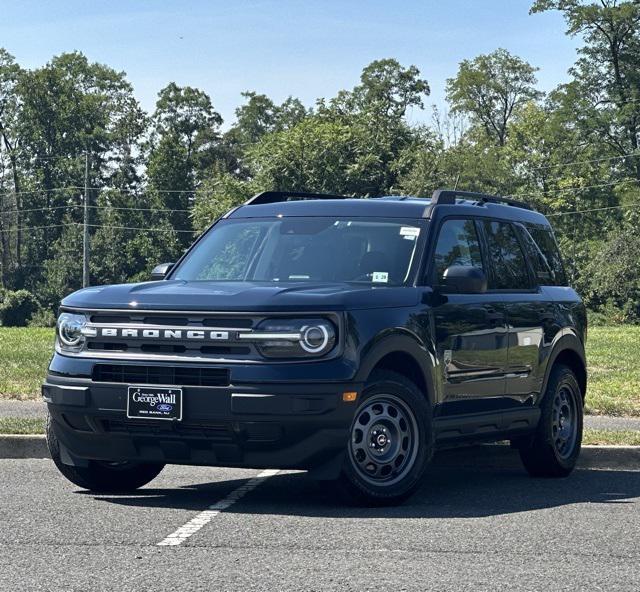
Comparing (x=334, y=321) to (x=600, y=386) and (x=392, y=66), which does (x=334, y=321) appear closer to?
(x=600, y=386)

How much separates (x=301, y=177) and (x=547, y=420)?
234ft

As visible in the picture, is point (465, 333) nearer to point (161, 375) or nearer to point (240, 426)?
point (240, 426)

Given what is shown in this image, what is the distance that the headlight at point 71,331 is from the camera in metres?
8.98

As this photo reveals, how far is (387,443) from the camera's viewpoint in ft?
28.8

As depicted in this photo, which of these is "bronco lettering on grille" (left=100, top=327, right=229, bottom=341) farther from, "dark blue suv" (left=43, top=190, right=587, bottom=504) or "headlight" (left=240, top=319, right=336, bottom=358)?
"headlight" (left=240, top=319, right=336, bottom=358)

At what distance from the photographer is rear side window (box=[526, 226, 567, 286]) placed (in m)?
11.2

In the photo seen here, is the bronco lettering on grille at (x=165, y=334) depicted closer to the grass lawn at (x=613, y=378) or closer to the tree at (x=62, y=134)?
the grass lawn at (x=613, y=378)

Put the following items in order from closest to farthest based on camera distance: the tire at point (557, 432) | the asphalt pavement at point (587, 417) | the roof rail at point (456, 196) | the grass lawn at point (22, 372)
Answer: the roof rail at point (456, 196) < the tire at point (557, 432) < the asphalt pavement at point (587, 417) < the grass lawn at point (22, 372)

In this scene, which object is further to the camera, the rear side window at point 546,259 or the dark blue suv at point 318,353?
the rear side window at point 546,259

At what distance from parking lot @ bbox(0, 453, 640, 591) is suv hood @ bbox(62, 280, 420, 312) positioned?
1.23 meters

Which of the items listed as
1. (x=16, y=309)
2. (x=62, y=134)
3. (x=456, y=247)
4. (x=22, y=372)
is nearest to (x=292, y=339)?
(x=456, y=247)

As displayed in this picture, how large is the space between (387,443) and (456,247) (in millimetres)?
1858

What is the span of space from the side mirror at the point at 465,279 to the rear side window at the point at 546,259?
1.69 meters

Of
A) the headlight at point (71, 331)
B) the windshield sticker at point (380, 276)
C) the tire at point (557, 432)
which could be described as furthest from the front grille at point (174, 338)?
the tire at point (557, 432)
